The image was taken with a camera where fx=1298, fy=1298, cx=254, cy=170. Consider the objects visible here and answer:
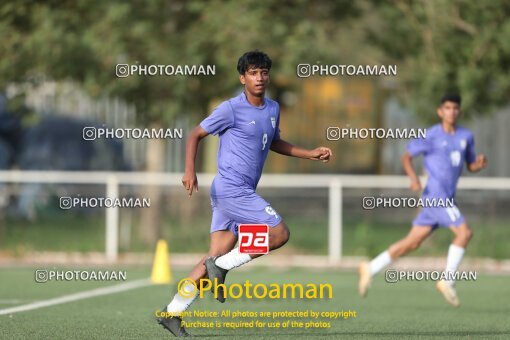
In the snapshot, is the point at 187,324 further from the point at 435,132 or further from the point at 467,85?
the point at 467,85

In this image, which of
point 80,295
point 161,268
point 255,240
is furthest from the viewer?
point 161,268

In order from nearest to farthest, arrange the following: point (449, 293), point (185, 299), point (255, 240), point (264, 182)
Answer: point (255, 240) → point (185, 299) → point (449, 293) → point (264, 182)

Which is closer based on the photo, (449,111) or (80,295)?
(449,111)

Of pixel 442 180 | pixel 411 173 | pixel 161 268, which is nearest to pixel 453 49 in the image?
pixel 161 268

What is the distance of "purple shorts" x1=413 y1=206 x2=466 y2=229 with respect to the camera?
47.0ft

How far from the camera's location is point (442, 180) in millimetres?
14469

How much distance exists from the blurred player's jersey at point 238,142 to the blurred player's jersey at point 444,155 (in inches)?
183

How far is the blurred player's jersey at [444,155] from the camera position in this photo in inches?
570

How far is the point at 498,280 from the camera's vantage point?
62.0 ft

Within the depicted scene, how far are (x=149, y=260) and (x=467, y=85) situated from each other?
19.8 feet

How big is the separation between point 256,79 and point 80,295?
5896mm

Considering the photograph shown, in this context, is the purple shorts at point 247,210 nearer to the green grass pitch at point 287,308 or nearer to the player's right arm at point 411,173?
the green grass pitch at point 287,308

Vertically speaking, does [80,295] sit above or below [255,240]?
below

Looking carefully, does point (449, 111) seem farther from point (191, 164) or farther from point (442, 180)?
point (191, 164)
